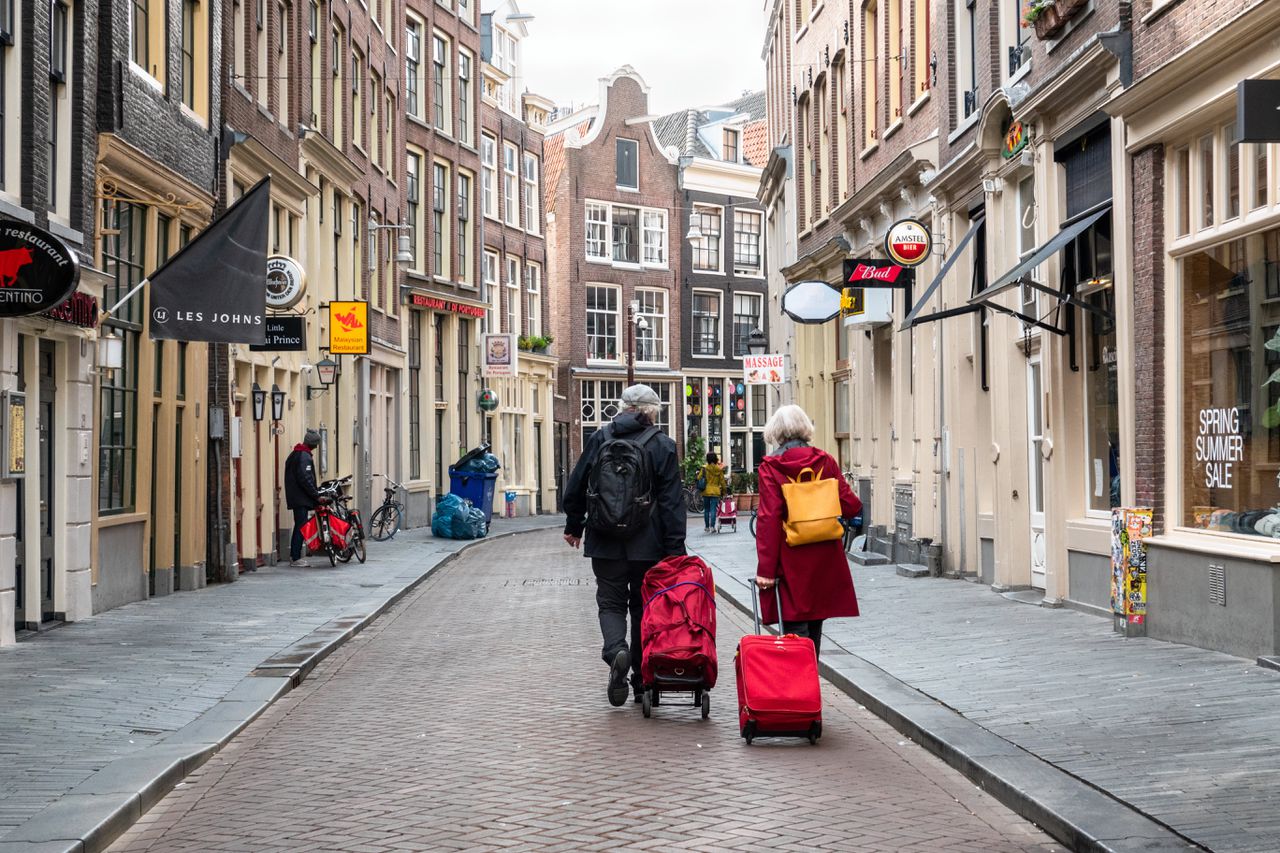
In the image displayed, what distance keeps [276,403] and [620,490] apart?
14466mm

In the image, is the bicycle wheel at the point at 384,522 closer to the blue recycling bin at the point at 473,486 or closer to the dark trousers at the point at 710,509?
the blue recycling bin at the point at 473,486

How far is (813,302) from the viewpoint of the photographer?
76.3ft

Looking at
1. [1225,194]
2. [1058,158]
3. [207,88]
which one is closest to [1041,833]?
[1225,194]

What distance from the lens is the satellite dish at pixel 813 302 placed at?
23219mm

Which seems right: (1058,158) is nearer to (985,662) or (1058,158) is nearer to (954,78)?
(954,78)

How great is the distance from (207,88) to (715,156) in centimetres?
3924

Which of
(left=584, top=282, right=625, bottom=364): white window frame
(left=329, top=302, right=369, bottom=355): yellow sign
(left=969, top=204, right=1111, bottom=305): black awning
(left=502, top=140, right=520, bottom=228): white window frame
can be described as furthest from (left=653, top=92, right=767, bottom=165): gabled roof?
(left=969, top=204, right=1111, bottom=305): black awning

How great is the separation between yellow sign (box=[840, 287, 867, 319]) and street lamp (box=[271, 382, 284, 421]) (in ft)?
26.4

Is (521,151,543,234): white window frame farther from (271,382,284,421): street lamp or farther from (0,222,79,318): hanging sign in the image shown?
(0,222,79,318): hanging sign

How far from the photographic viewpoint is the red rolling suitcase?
7.89 metres

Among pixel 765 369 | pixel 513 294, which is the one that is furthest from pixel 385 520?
pixel 513 294

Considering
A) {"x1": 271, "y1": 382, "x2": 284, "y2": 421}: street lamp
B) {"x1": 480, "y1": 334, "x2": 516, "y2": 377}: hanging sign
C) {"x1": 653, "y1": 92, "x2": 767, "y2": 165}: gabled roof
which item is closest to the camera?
{"x1": 271, "y1": 382, "x2": 284, "y2": 421}: street lamp

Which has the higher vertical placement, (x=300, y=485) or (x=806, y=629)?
(x=300, y=485)

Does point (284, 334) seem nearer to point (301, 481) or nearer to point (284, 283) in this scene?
point (284, 283)
